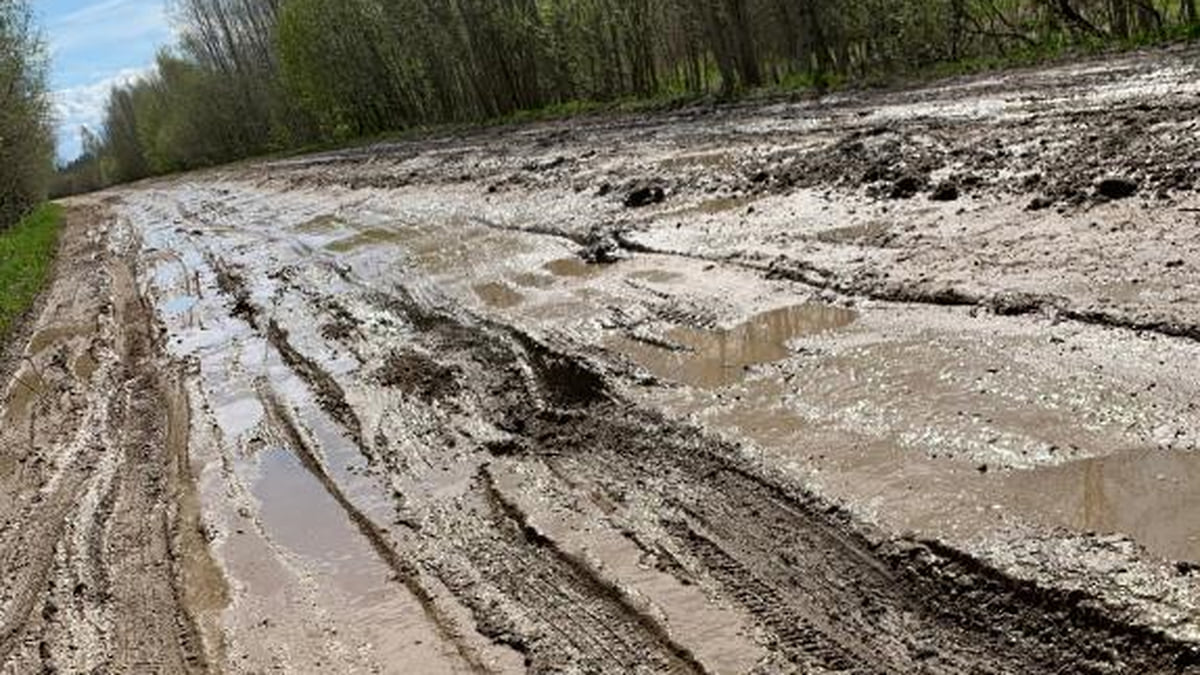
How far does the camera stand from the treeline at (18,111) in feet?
108

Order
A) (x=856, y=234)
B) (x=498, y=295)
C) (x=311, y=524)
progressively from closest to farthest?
(x=311, y=524), (x=856, y=234), (x=498, y=295)

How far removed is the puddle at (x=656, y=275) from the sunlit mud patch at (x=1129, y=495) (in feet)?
14.3

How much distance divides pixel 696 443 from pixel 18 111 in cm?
3636

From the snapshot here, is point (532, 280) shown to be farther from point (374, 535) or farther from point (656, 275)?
point (374, 535)

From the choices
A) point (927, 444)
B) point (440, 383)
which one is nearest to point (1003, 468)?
point (927, 444)

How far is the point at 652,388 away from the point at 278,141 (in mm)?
65024

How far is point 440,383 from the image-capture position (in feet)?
22.4

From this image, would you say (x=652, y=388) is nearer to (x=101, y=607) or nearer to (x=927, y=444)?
(x=927, y=444)

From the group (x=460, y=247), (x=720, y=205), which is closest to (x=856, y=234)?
(x=720, y=205)

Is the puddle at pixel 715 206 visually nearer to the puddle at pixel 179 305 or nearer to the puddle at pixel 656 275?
the puddle at pixel 656 275

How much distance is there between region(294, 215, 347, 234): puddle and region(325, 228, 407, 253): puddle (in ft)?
4.60

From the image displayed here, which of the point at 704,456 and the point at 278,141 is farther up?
the point at 278,141

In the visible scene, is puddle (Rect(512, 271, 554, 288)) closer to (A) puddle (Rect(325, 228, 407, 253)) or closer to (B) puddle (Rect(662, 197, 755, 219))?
(B) puddle (Rect(662, 197, 755, 219))

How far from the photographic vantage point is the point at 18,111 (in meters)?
34.0
